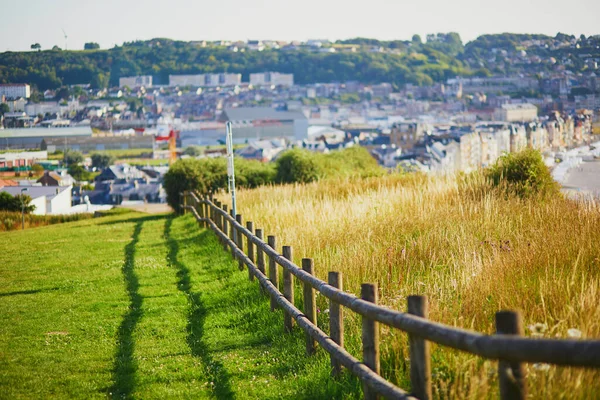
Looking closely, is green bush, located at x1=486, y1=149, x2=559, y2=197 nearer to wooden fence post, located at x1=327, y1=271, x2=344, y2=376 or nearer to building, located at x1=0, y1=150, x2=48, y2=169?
wooden fence post, located at x1=327, y1=271, x2=344, y2=376

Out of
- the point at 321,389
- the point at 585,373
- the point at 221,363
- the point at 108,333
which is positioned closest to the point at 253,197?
the point at 108,333

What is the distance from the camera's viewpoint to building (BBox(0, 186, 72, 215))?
42.4 m

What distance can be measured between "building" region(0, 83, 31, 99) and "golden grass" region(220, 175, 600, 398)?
346 feet

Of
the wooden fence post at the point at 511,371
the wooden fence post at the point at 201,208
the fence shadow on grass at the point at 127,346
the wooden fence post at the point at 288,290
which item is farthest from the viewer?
the wooden fence post at the point at 201,208

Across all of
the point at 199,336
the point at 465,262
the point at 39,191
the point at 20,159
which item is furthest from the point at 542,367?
the point at 20,159

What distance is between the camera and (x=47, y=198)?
45719mm

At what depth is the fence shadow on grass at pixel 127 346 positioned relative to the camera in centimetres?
525

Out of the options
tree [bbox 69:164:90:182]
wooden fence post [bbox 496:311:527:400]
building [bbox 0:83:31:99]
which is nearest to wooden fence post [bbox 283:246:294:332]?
wooden fence post [bbox 496:311:527:400]

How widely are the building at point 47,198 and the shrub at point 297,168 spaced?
21537 mm

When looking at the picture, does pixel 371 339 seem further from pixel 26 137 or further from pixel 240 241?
pixel 26 137

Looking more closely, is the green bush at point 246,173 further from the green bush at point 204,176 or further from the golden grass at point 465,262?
the golden grass at point 465,262

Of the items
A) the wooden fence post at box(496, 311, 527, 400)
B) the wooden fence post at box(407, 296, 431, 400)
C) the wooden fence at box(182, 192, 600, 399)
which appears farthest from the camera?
the wooden fence post at box(407, 296, 431, 400)

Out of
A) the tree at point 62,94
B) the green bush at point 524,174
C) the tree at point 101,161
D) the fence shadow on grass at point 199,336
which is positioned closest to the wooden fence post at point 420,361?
the fence shadow on grass at point 199,336

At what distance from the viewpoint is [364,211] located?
1090 centimetres
